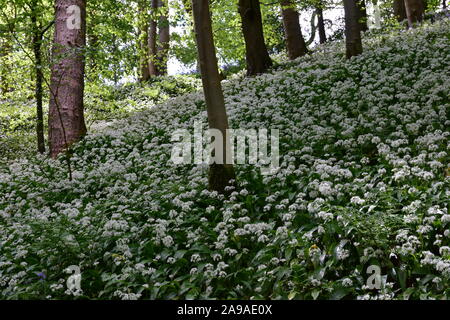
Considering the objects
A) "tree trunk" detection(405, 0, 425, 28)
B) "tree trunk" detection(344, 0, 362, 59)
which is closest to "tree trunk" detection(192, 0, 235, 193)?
"tree trunk" detection(344, 0, 362, 59)

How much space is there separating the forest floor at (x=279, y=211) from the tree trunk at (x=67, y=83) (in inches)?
38.2

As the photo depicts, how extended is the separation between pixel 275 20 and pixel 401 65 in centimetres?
1831

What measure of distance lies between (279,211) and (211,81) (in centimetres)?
226

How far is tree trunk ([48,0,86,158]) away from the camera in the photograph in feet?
37.6

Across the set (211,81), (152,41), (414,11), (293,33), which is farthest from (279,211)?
(152,41)

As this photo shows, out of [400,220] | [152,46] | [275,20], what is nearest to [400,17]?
[275,20]

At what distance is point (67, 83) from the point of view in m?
11.6

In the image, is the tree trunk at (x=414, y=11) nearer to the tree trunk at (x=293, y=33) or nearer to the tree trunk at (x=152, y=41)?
the tree trunk at (x=293, y=33)

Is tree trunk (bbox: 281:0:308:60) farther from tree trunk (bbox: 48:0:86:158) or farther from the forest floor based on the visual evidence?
tree trunk (bbox: 48:0:86:158)

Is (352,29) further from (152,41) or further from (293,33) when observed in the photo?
(152,41)

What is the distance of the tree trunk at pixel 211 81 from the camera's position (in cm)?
677

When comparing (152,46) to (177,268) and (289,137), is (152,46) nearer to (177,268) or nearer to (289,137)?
(289,137)

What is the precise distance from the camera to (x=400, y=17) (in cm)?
2142

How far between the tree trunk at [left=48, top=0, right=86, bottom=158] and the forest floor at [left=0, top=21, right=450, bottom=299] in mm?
970
